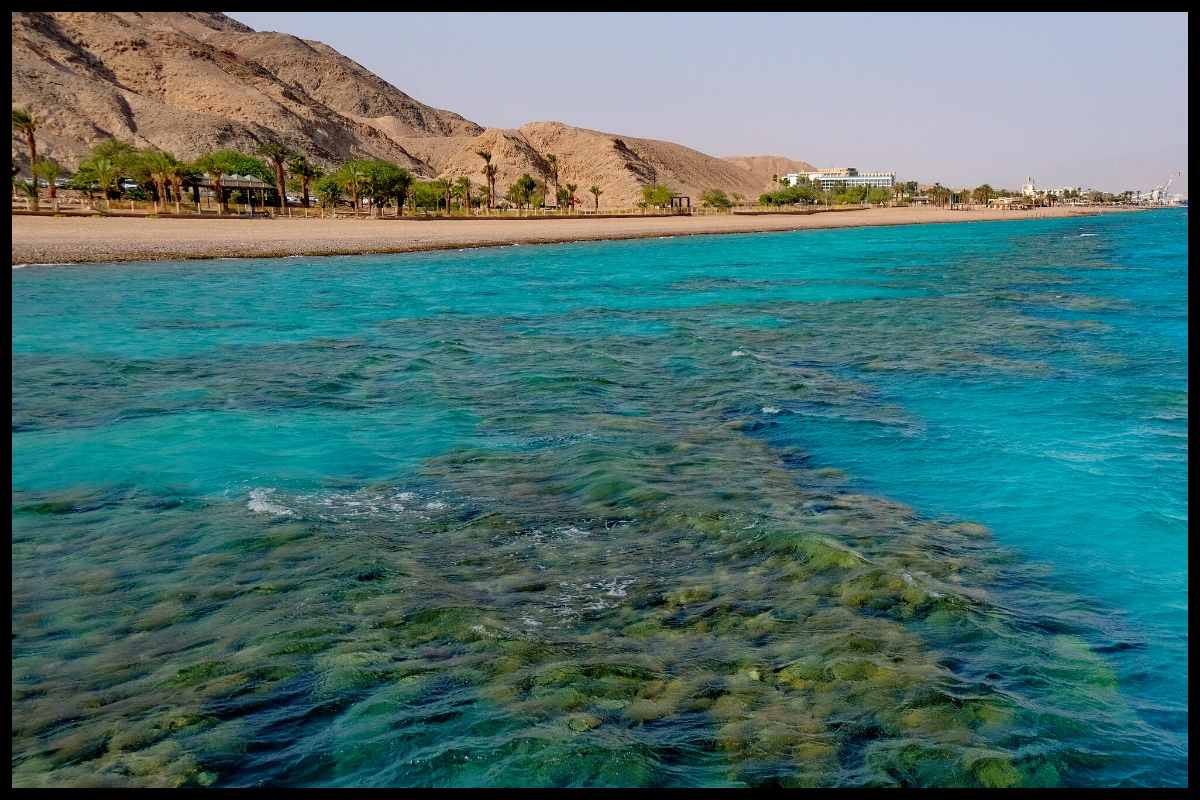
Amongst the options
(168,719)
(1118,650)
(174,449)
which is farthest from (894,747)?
(174,449)

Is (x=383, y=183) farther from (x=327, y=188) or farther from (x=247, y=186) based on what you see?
(x=247, y=186)

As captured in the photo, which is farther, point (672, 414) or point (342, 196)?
point (342, 196)

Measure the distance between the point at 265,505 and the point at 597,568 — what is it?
5212mm

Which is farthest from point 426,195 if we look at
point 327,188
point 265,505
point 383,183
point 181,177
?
point 265,505

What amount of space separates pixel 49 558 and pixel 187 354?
15.9m

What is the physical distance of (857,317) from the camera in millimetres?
35312

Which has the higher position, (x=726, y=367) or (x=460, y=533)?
(x=726, y=367)

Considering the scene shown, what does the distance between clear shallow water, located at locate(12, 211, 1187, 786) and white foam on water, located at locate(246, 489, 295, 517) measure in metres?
0.12

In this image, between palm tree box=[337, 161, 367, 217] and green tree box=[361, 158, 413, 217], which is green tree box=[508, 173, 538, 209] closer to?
green tree box=[361, 158, 413, 217]

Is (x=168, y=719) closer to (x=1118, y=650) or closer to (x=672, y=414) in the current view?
(x=1118, y=650)

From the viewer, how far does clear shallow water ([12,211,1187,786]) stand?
661 centimetres

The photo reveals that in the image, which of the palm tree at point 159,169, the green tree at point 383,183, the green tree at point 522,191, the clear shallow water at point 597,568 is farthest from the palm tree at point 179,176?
the clear shallow water at point 597,568

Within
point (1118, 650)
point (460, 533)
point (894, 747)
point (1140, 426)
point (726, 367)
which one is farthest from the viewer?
point (726, 367)

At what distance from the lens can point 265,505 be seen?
12.2 meters
